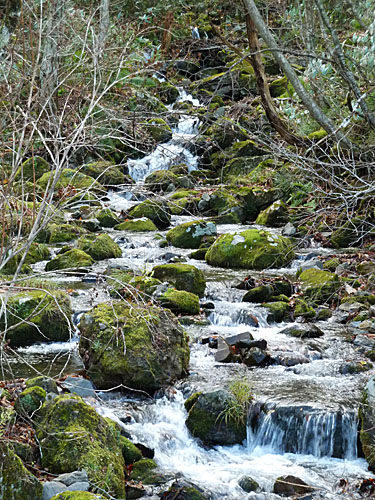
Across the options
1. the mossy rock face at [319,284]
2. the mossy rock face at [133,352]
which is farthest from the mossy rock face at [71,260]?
the mossy rock face at [133,352]

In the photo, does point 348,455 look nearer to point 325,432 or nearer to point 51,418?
point 325,432

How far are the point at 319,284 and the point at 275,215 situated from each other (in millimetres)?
4776

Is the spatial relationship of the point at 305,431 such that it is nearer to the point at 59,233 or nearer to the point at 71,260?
the point at 71,260

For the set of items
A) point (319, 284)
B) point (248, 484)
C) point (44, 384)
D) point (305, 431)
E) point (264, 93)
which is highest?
point (264, 93)

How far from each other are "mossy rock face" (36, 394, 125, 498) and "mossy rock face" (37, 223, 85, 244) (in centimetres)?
798

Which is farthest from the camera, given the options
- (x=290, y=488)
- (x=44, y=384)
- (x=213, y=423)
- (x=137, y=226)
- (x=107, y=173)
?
(x=137, y=226)

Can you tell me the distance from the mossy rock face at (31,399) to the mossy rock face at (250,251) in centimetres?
648

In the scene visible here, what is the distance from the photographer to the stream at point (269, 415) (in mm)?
5016

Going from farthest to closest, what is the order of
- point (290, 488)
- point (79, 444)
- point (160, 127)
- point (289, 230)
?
point (289, 230)
point (290, 488)
point (79, 444)
point (160, 127)

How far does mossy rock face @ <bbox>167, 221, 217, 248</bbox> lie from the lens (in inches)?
491

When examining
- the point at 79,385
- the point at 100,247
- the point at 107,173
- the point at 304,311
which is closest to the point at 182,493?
the point at 79,385

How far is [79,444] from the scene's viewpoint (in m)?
4.40

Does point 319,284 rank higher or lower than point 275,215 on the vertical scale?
lower

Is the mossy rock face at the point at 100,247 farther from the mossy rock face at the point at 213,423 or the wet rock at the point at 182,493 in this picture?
the wet rock at the point at 182,493
